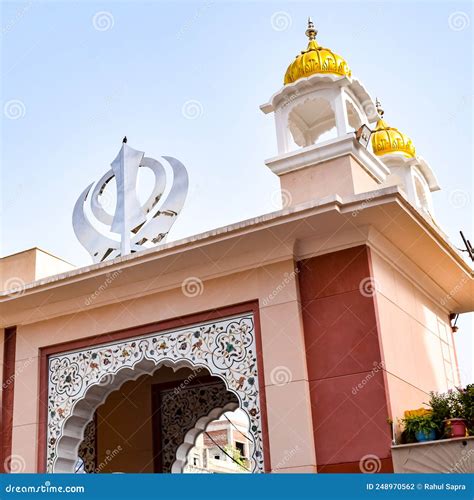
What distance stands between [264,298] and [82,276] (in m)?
1.89

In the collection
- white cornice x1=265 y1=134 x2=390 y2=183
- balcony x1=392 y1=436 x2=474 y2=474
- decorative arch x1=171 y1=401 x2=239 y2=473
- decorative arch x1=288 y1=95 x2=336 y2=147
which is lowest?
balcony x1=392 y1=436 x2=474 y2=474

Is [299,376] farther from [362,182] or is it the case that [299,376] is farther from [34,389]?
[34,389]

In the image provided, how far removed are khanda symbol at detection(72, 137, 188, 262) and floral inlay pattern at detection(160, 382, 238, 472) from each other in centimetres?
281

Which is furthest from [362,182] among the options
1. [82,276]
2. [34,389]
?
[34,389]

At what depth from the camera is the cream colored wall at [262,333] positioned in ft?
21.4

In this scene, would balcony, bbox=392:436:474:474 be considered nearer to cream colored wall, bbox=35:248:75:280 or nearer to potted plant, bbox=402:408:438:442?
potted plant, bbox=402:408:438:442

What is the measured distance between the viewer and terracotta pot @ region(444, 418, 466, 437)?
593 centimetres

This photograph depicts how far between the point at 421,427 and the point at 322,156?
2.70 m

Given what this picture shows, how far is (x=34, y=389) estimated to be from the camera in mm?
8188

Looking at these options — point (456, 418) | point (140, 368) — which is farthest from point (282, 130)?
point (456, 418)

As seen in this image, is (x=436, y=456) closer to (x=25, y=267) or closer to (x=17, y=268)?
(x=25, y=267)

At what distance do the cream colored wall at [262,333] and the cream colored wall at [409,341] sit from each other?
73cm

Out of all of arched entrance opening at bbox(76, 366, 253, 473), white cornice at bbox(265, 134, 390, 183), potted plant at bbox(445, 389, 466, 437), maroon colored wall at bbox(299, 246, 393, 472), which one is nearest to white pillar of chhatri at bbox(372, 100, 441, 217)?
white cornice at bbox(265, 134, 390, 183)

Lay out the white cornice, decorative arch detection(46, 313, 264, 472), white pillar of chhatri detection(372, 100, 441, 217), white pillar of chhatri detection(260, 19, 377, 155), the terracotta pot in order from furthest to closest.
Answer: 1. white pillar of chhatri detection(372, 100, 441, 217)
2. white pillar of chhatri detection(260, 19, 377, 155)
3. the white cornice
4. decorative arch detection(46, 313, 264, 472)
5. the terracotta pot
